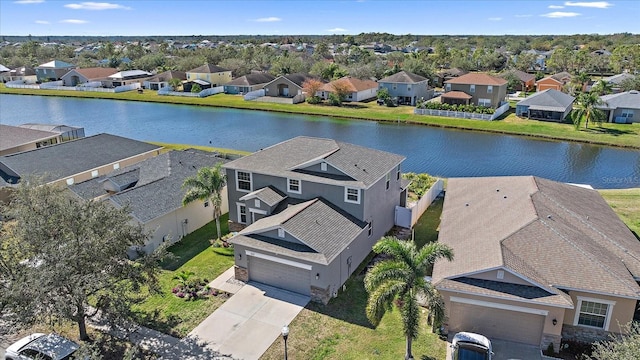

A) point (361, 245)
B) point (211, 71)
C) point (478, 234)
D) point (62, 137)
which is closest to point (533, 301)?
point (478, 234)

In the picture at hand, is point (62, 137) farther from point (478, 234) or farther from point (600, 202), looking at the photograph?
point (600, 202)

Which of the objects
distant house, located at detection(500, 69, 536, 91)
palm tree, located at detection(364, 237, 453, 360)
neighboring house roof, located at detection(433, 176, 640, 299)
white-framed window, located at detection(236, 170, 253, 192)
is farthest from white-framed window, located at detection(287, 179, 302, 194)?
distant house, located at detection(500, 69, 536, 91)

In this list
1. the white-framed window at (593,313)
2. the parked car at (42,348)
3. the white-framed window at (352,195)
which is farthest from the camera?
the white-framed window at (352,195)

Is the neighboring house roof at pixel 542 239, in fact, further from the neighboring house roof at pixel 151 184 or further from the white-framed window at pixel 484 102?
the white-framed window at pixel 484 102

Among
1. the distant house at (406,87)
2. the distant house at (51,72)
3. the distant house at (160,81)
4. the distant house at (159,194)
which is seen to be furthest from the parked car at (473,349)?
the distant house at (51,72)

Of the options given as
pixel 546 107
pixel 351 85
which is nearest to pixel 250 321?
pixel 546 107

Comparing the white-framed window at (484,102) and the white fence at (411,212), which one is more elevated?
the white-framed window at (484,102)

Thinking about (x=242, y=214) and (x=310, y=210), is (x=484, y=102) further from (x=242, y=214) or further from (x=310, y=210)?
(x=310, y=210)

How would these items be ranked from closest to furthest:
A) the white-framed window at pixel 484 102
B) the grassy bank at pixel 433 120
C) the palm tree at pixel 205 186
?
the palm tree at pixel 205 186 < the grassy bank at pixel 433 120 < the white-framed window at pixel 484 102
